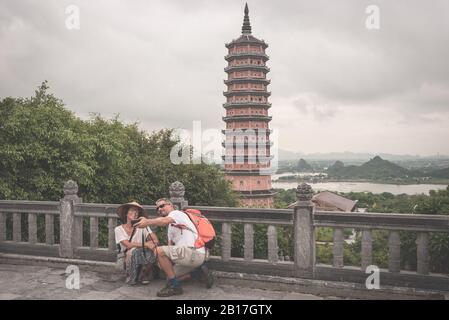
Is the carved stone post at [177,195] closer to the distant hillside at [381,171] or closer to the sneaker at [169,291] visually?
the sneaker at [169,291]

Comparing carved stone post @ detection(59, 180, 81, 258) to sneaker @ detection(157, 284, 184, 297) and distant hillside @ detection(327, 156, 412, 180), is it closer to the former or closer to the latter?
sneaker @ detection(157, 284, 184, 297)

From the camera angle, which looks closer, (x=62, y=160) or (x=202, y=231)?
(x=202, y=231)

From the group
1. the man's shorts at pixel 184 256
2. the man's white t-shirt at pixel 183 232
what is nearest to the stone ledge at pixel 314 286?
the man's shorts at pixel 184 256

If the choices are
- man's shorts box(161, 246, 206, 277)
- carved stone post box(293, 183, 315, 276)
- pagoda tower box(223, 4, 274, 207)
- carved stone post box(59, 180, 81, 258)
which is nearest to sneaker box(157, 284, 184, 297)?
man's shorts box(161, 246, 206, 277)

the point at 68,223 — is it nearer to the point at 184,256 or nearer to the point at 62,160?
→ the point at 184,256

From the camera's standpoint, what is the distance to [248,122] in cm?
4322

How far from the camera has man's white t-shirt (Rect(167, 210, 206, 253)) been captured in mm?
5707

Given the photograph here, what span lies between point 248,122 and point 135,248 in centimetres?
3770

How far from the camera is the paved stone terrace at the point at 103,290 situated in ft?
18.8

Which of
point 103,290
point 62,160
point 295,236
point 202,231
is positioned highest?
point 62,160

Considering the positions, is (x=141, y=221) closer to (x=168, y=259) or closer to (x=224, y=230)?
(x=168, y=259)

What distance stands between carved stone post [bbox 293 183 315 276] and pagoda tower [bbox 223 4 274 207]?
119ft

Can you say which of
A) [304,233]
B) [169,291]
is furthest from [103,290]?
[304,233]

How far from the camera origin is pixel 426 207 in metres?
20.3
